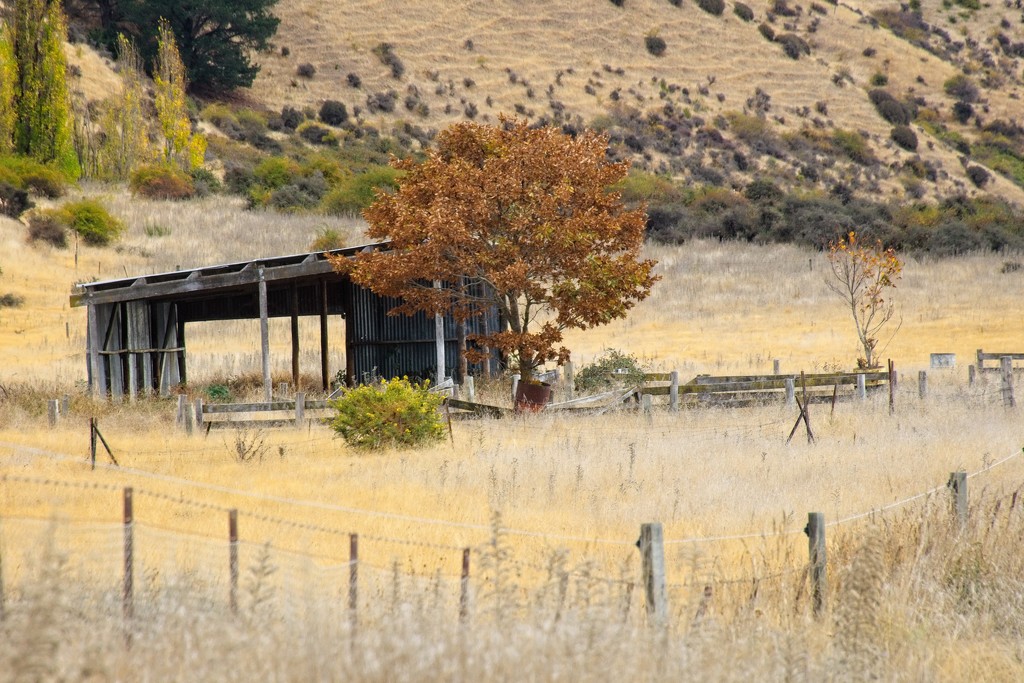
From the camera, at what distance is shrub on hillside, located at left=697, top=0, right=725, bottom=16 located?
103250mm

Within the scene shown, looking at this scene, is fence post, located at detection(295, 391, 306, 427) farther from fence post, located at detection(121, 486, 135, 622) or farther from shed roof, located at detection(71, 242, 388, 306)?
fence post, located at detection(121, 486, 135, 622)

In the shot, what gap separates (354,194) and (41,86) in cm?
1536

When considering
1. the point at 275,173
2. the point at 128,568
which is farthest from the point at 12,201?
the point at 128,568

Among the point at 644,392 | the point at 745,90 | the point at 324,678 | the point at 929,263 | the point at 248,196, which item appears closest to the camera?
the point at 324,678

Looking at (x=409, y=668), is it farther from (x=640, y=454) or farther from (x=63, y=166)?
(x=63, y=166)

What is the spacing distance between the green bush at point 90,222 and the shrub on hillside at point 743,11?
75.0m

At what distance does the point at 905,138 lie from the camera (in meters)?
83.4

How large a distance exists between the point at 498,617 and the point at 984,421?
13.2 metres

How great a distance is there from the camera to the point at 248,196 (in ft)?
182

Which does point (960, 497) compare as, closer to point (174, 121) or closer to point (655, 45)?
point (174, 121)

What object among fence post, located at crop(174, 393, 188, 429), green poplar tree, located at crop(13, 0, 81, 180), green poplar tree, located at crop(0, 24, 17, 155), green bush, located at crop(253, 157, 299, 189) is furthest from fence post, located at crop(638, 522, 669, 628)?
green bush, located at crop(253, 157, 299, 189)

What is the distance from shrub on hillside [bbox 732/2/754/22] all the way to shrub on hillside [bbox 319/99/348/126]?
147ft

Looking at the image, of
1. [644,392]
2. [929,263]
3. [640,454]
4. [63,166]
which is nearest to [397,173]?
[63,166]

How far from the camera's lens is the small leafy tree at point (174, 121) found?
2324 inches
